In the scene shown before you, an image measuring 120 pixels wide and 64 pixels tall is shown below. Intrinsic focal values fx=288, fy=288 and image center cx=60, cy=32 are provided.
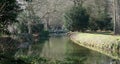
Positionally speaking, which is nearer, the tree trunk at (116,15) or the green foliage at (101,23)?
the tree trunk at (116,15)

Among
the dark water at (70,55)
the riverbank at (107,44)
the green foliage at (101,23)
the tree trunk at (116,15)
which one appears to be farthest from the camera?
the green foliage at (101,23)

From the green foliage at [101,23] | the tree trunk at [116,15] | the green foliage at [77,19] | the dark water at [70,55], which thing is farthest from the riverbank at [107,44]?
the green foliage at [101,23]

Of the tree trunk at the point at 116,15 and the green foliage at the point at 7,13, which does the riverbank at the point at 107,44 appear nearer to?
the tree trunk at the point at 116,15

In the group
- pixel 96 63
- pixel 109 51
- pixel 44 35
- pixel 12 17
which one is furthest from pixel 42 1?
pixel 12 17

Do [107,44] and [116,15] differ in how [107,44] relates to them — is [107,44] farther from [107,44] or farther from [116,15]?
[116,15]

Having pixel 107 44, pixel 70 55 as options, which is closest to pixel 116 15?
pixel 107 44

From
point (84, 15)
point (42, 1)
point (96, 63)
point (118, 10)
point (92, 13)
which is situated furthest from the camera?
point (92, 13)

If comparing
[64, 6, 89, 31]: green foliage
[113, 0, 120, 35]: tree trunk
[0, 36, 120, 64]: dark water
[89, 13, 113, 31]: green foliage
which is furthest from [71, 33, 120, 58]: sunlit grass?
[89, 13, 113, 31]: green foliage

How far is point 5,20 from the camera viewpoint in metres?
13.2

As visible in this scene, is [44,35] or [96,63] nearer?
[96,63]

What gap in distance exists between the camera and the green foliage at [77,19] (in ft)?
180

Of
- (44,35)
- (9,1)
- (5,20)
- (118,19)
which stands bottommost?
(44,35)

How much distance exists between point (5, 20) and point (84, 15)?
42.3m

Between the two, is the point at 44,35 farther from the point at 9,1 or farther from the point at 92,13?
the point at 9,1
